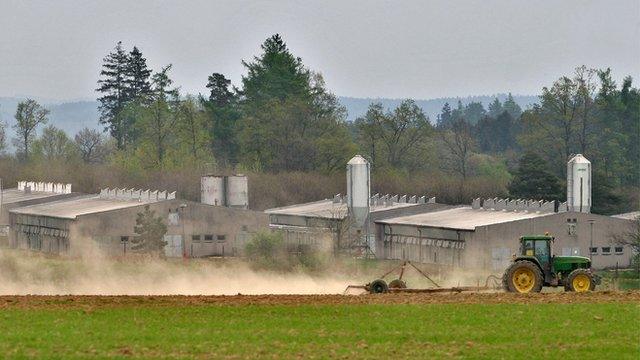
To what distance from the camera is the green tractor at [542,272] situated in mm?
50188

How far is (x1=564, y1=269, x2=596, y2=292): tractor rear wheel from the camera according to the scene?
50.2 metres

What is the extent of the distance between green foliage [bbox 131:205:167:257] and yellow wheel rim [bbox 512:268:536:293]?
184 feet

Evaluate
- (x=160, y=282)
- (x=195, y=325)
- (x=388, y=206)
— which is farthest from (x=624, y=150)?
(x=195, y=325)

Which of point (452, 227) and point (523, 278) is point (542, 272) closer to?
point (523, 278)

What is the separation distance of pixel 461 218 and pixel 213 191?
28041 millimetres

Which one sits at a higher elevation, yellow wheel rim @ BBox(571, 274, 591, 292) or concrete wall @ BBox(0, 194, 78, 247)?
concrete wall @ BBox(0, 194, 78, 247)

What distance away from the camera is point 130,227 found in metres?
104

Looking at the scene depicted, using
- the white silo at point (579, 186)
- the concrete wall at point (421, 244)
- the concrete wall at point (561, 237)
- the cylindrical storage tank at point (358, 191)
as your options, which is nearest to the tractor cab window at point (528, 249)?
the concrete wall at point (561, 237)

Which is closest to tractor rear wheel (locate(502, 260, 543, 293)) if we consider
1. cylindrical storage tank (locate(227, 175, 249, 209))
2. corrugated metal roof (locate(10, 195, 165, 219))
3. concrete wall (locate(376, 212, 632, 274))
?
concrete wall (locate(376, 212, 632, 274))

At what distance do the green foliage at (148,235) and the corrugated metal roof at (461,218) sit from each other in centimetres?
1627

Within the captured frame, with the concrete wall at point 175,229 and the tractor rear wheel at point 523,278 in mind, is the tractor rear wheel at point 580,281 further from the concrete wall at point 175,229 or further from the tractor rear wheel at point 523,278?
the concrete wall at point 175,229

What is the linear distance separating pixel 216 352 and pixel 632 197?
398 feet

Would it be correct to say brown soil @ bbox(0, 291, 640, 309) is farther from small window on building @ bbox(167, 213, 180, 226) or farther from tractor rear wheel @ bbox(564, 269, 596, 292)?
small window on building @ bbox(167, 213, 180, 226)

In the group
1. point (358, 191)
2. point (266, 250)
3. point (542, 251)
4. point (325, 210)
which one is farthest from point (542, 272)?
point (325, 210)
